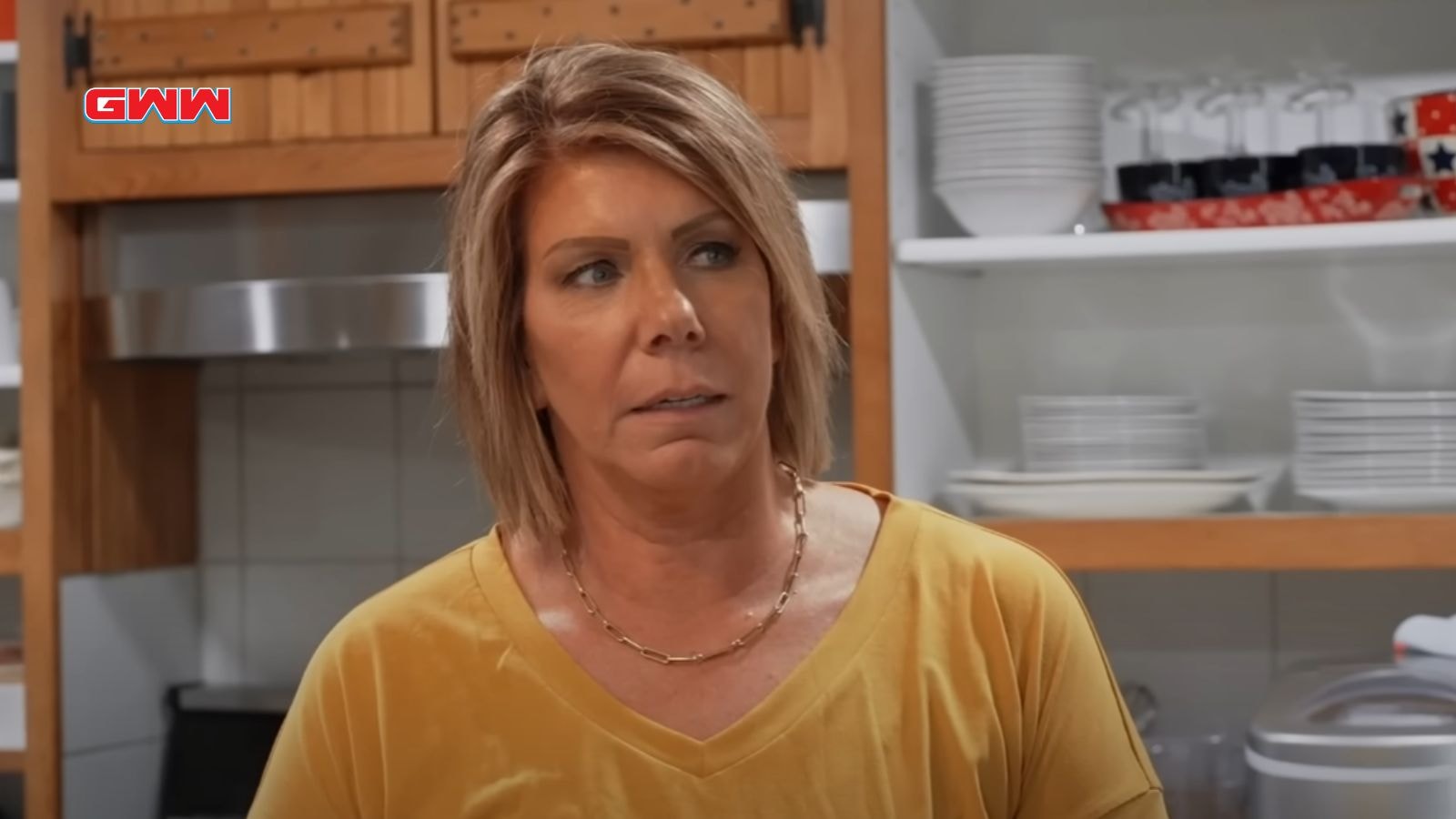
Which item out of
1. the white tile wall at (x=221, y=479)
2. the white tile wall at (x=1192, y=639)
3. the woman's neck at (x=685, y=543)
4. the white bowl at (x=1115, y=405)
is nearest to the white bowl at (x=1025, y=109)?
the white bowl at (x=1115, y=405)

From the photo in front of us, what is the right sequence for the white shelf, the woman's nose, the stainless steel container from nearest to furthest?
the woman's nose, the stainless steel container, the white shelf

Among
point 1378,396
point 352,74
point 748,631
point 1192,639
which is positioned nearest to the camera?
point 748,631

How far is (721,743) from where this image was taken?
1.18 metres

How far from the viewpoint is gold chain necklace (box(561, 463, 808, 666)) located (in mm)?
1240

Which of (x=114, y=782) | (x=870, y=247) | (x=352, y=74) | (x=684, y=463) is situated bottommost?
(x=114, y=782)

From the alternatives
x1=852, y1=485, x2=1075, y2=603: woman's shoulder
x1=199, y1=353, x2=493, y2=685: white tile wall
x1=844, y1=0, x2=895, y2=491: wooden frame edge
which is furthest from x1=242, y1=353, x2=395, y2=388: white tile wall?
x1=852, y1=485, x2=1075, y2=603: woman's shoulder

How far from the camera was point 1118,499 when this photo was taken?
1.95 metres

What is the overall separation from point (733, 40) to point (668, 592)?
88 centimetres

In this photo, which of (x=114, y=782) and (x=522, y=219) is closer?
(x=522, y=219)

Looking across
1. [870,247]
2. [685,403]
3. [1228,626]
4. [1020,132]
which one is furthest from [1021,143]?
[685,403]

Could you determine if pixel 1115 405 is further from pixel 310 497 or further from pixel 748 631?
pixel 310 497

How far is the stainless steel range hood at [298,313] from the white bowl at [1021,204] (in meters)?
0.13

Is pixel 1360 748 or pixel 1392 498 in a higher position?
pixel 1392 498

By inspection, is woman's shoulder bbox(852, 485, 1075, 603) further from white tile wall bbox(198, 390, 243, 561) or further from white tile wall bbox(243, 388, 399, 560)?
white tile wall bbox(198, 390, 243, 561)
